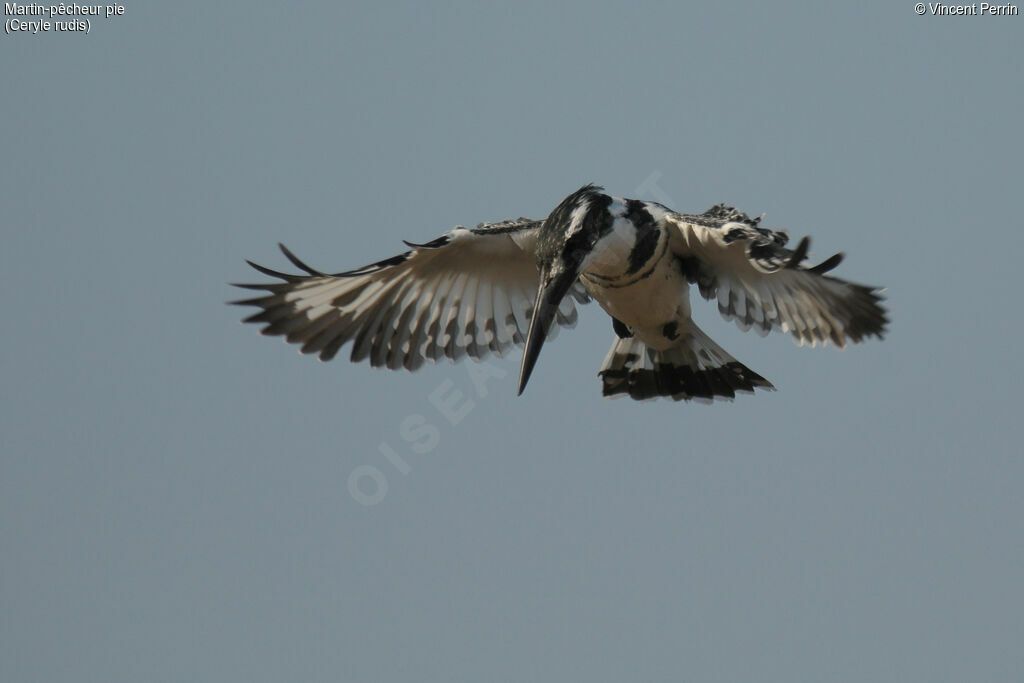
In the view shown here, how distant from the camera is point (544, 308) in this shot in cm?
945

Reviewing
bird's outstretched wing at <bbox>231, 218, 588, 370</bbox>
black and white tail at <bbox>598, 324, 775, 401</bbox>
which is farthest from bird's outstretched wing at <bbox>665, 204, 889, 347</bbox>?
bird's outstretched wing at <bbox>231, 218, 588, 370</bbox>

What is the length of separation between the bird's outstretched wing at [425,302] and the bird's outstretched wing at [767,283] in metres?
1.26

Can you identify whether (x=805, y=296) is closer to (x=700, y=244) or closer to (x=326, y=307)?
(x=700, y=244)

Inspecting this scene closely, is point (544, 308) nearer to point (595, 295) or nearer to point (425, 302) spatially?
point (595, 295)

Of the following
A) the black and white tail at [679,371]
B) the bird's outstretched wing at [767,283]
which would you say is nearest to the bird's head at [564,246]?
the bird's outstretched wing at [767,283]

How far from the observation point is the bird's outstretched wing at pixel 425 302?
33.3 feet

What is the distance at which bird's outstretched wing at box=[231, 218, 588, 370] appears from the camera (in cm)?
1016

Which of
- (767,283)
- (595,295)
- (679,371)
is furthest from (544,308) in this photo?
Answer: (679,371)

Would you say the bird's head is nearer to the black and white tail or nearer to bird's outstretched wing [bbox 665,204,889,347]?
bird's outstretched wing [bbox 665,204,889,347]

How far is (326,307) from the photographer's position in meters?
10.4

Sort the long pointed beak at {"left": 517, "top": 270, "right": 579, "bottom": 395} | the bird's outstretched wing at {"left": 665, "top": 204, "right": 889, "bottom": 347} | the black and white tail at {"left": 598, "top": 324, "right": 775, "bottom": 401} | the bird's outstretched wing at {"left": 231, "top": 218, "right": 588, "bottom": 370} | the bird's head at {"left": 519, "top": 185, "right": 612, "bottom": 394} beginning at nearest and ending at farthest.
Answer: the bird's outstretched wing at {"left": 665, "top": 204, "right": 889, "bottom": 347} → the bird's head at {"left": 519, "top": 185, "right": 612, "bottom": 394} → the long pointed beak at {"left": 517, "top": 270, "right": 579, "bottom": 395} → the bird's outstretched wing at {"left": 231, "top": 218, "right": 588, "bottom": 370} → the black and white tail at {"left": 598, "top": 324, "right": 775, "bottom": 401}

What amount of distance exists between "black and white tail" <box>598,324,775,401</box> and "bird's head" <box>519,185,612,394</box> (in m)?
1.43

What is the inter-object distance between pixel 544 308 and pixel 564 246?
1.62ft

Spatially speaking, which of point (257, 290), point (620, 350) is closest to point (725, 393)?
point (620, 350)
